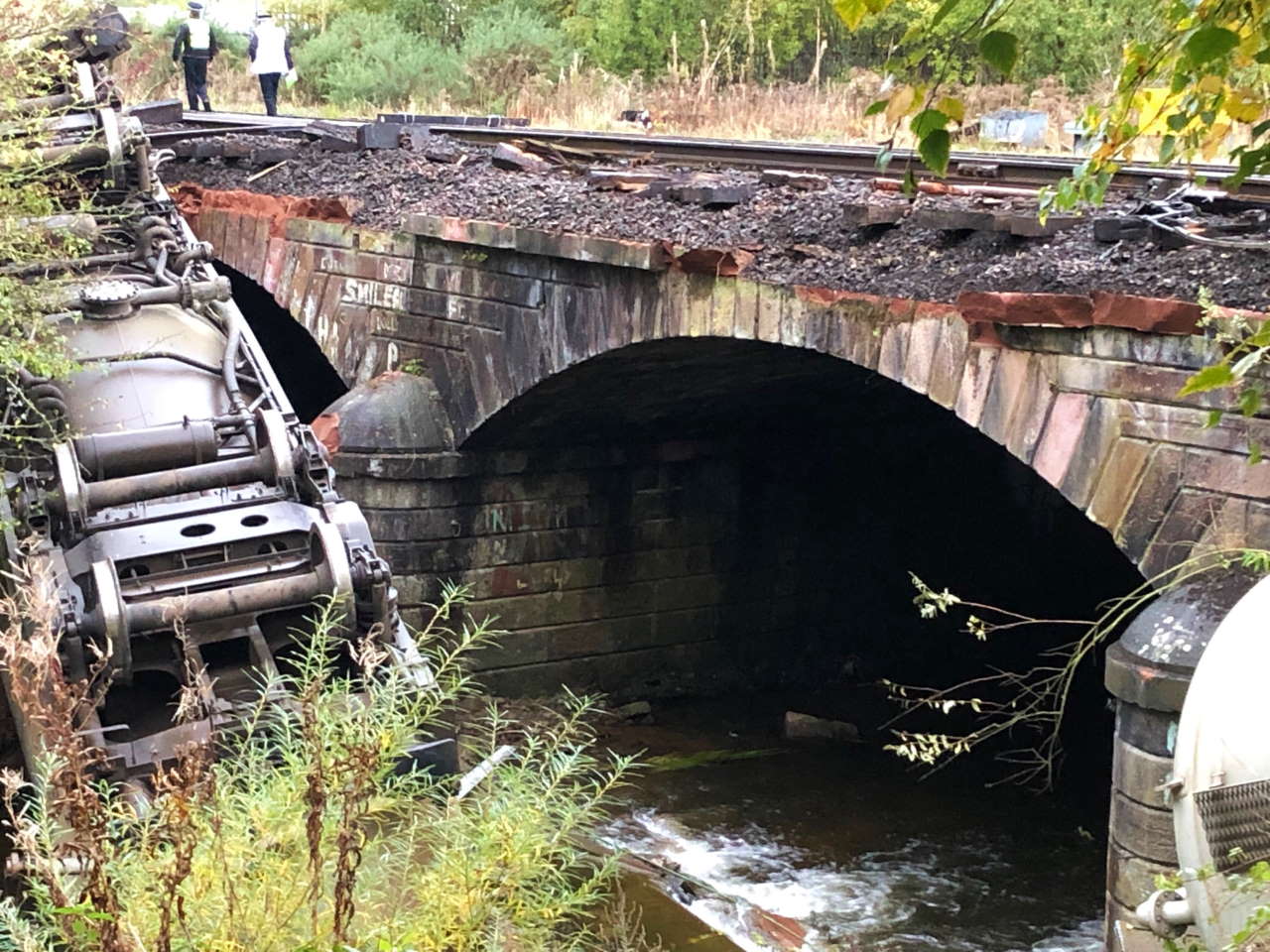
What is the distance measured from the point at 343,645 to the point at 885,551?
8.55m

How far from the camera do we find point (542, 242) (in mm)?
11289

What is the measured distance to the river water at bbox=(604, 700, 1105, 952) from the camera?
9836 mm

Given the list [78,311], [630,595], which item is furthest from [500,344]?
[78,311]

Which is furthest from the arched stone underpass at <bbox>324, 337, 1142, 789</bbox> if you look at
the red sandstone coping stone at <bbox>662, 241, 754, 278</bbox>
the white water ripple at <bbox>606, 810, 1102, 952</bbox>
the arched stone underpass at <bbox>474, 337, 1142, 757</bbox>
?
the white water ripple at <bbox>606, 810, 1102, 952</bbox>

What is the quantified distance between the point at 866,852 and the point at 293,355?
9.01 metres

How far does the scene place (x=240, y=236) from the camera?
15.2 meters

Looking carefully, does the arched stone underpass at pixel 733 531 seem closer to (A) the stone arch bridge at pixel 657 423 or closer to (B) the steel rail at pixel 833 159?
(A) the stone arch bridge at pixel 657 423

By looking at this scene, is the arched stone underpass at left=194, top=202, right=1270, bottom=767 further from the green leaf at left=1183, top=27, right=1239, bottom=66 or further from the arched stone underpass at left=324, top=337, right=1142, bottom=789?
the green leaf at left=1183, top=27, right=1239, bottom=66

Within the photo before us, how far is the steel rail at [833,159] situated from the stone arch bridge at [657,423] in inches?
42.1

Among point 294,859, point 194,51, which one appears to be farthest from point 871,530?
point 294,859

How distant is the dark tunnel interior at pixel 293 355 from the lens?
56.2ft

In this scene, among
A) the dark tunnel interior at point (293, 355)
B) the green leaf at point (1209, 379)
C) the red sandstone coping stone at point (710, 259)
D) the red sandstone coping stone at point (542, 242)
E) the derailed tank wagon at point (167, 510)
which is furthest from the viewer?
the dark tunnel interior at point (293, 355)

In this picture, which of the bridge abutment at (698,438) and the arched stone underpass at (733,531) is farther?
the arched stone underpass at (733,531)

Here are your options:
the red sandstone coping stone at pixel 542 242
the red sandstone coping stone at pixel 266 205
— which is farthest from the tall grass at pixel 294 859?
the red sandstone coping stone at pixel 266 205
